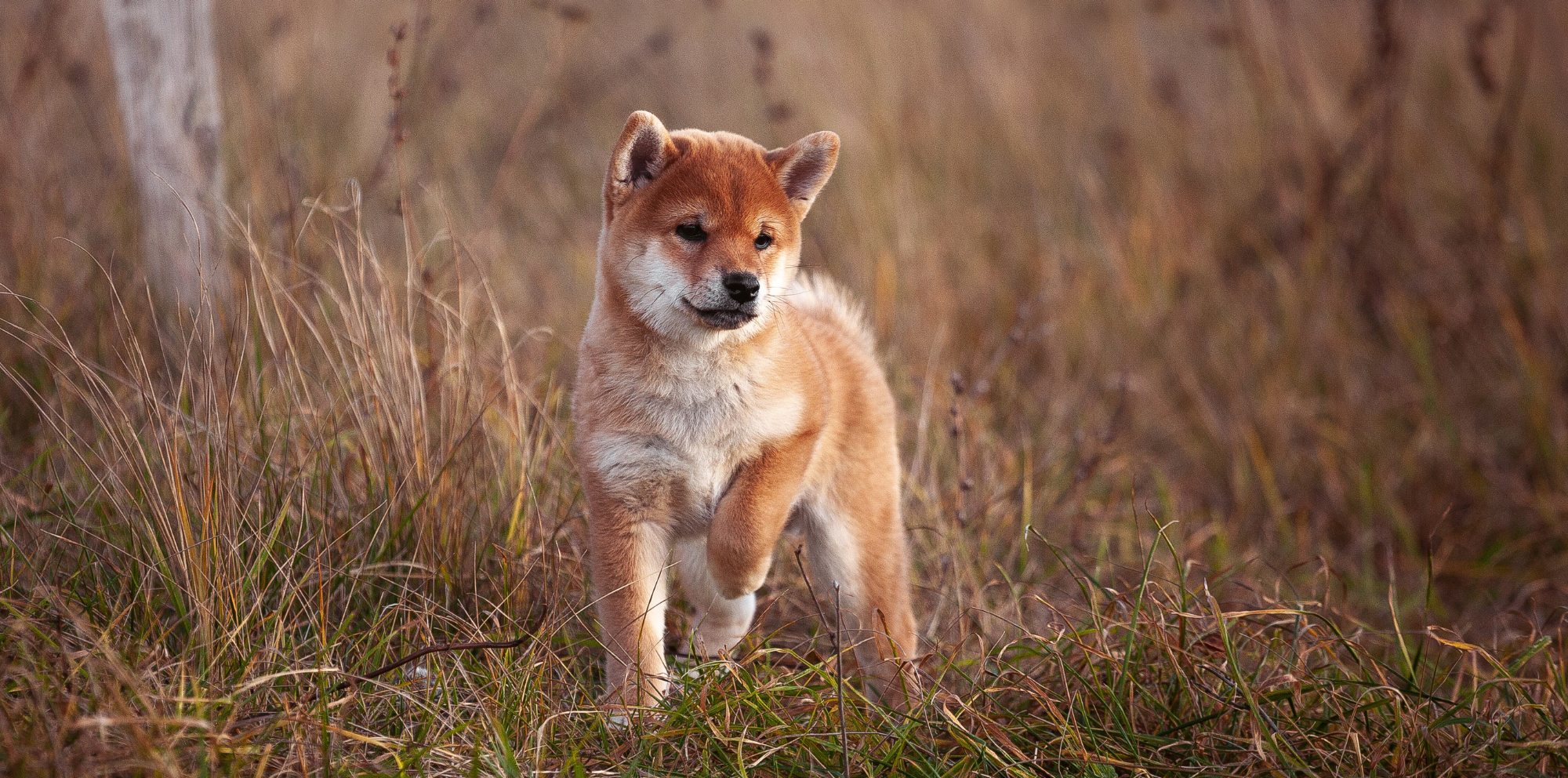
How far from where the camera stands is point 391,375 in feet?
11.0

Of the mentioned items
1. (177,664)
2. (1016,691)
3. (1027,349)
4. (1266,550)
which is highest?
(177,664)

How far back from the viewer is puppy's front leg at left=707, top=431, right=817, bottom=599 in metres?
2.93

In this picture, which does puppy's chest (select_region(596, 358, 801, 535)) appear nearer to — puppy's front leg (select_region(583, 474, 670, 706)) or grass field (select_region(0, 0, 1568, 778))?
puppy's front leg (select_region(583, 474, 670, 706))

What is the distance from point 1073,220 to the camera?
23.7 feet

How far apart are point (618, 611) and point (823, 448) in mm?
767

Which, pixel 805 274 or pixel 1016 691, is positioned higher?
pixel 805 274

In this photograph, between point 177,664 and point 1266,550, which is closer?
point 177,664

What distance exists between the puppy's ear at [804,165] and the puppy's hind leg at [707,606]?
3.38ft

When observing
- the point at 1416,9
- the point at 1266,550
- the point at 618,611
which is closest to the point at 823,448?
the point at 618,611

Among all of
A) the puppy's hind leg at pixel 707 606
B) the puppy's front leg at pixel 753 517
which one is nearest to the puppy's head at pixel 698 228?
the puppy's front leg at pixel 753 517

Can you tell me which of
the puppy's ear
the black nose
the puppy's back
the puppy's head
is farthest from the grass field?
the puppy's ear

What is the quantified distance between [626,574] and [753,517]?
368mm

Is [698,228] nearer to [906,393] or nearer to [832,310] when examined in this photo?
[832,310]

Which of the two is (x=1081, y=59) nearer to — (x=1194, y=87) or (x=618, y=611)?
(x=1194, y=87)
